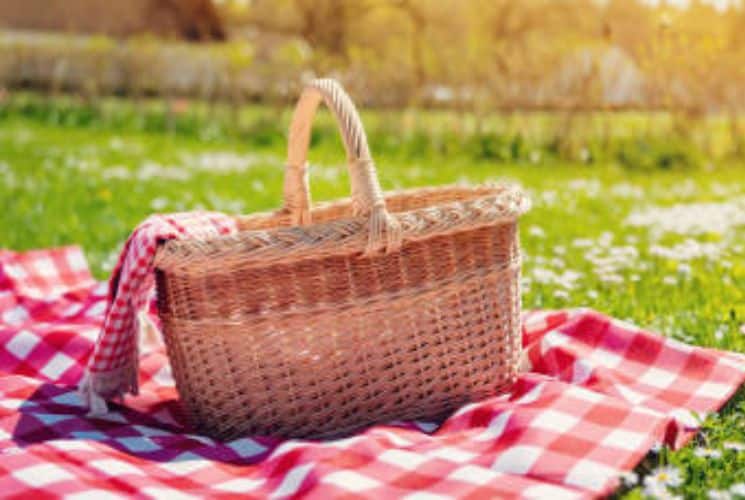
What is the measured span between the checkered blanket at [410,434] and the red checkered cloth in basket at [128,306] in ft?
0.22

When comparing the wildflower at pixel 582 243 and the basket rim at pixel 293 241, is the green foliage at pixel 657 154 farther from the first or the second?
the basket rim at pixel 293 241

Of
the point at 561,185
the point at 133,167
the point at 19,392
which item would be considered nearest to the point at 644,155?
the point at 561,185

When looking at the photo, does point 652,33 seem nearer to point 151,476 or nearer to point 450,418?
point 450,418

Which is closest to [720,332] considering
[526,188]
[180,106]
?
[526,188]

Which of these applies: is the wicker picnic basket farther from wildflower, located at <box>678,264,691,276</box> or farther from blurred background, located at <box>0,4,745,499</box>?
wildflower, located at <box>678,264,691,276</box>

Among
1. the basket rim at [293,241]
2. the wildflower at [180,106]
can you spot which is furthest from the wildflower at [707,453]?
the wildflower at [180,106]

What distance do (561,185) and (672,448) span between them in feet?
15.3

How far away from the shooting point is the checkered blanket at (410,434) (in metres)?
1.97

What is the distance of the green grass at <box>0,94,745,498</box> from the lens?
10.7 feet

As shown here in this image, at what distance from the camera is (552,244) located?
4.47 metres

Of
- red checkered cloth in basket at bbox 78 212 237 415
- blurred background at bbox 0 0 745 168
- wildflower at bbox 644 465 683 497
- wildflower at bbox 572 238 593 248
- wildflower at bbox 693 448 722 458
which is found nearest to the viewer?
wildflower at bbox 644 465 683 497

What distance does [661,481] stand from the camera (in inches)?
76.9

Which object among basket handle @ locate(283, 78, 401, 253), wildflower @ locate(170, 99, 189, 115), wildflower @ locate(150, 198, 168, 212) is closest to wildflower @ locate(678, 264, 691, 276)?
basket handle @ locate(283, 78, 401, 253)

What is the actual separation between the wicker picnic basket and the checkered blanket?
0.09 meters
